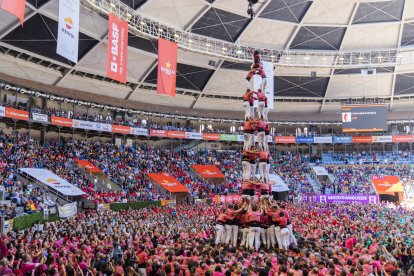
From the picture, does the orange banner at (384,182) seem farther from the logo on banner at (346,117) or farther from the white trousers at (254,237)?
the white trousers at (254,237)

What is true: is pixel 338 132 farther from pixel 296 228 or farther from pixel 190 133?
pixel 296 228

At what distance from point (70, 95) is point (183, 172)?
54.1ft

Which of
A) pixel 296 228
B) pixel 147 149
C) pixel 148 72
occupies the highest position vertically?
pixel 148 72

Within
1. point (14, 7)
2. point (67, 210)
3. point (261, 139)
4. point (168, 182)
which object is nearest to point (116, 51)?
point (14, 7)

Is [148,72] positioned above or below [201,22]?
below

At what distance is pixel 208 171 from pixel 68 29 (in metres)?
34.2

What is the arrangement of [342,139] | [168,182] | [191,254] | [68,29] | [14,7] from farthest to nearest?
1. [342,139]
2. [168,182]
3. [68,29]
4. [14,7]
5. [191,254]

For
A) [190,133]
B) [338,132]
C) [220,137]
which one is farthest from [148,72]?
[338,132]

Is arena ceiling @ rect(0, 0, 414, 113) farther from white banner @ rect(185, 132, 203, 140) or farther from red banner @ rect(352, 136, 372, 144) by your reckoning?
red banner @ rect(352, 136, 372, 144)

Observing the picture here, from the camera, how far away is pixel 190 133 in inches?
2200

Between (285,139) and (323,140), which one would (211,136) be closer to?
(285,139)

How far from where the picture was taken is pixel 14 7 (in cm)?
1666

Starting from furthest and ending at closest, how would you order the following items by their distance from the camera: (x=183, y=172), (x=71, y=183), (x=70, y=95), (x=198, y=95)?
(x=198, y=95) < (x=183, y=172) < (x=70, y=95) < (x=71, y=183)

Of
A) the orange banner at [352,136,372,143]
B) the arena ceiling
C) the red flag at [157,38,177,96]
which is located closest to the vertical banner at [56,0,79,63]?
the red flag at [157,38,177,96]
